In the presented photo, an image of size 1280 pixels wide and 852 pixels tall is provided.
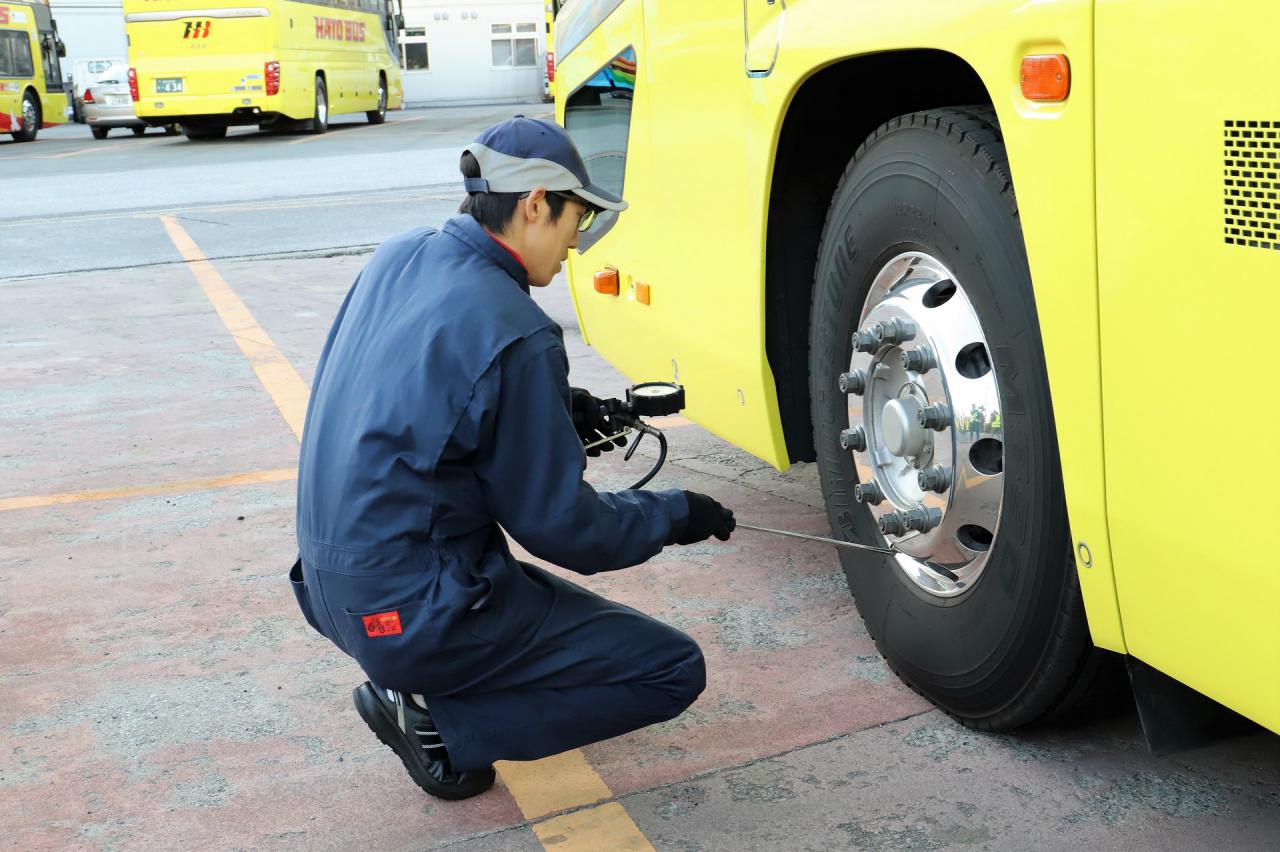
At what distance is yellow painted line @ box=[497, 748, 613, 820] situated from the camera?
103 inches

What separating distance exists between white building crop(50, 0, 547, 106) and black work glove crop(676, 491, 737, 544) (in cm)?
4036

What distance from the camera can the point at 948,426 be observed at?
2484mm

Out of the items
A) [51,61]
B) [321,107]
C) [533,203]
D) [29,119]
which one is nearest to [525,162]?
[533,203]

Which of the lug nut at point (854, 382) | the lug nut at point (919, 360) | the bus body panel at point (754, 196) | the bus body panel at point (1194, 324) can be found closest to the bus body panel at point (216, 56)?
the bus body panel at point (754, 196)

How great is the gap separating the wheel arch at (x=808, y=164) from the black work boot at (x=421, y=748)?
40.8 inches

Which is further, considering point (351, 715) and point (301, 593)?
point (351, 715)

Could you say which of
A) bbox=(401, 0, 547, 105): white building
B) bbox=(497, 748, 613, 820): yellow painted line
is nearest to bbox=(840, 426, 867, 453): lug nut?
bbox=(497, 748, 613, 820): yellow painted line

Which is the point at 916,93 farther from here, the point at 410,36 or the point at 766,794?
the point at 410,36

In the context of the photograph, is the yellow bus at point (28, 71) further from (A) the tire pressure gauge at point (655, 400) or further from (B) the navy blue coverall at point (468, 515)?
(B) the navy blue coverall at point (468, 515)

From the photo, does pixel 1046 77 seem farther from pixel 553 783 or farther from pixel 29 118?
pixel 29 118

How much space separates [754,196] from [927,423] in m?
0.73

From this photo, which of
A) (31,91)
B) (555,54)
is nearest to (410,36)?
(31,91)

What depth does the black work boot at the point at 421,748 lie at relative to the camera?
8.54 feet

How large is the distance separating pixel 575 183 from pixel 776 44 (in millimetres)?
573
